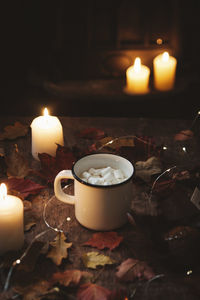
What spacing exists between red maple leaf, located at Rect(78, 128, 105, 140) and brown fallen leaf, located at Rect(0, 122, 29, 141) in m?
0.18

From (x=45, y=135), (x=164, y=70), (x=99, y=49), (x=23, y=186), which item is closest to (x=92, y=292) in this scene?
(x=23, y=186)

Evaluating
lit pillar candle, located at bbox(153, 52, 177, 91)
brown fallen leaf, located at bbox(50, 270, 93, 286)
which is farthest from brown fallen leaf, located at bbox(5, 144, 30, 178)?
lit pillar candle, located at bbox(153, 52, 177, 91)


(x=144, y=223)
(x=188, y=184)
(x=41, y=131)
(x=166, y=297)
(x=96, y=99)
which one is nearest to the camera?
(x=166, y=297)

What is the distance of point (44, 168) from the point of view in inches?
49.7

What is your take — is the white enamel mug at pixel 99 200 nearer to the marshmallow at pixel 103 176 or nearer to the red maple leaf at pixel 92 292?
the marshmallow at pixel 103 176

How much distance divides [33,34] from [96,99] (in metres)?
0.59

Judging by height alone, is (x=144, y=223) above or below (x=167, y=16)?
below

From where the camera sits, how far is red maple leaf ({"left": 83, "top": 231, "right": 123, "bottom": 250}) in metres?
1.02

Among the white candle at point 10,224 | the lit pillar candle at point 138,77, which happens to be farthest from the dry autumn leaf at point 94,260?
the lit pillar candle at point 138,77

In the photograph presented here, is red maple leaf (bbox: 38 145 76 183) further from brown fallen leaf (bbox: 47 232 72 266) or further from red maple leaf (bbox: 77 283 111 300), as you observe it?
red maple leaf (bbox: 77 283 111 300)

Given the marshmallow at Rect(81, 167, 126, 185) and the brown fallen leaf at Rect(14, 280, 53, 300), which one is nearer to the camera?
the brown fallen leaf at Rect(14, 280, 53, 300)

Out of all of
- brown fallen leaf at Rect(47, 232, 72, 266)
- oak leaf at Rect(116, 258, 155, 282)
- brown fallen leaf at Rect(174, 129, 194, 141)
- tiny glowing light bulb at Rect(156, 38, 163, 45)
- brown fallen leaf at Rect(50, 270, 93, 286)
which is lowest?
brown fallen leaf at Rect(50, 270, 93, 286)

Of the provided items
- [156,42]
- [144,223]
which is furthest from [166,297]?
[156,42]

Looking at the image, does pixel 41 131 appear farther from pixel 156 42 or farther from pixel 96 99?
pixel 156 42
